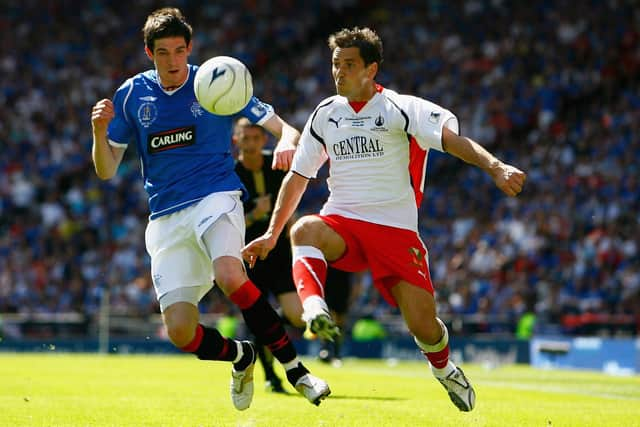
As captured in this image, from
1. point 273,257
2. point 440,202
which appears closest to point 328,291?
point 273,257

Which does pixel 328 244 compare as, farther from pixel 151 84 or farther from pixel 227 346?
pixel 151 84

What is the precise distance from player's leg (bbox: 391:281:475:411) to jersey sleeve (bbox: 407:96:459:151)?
41.2 inches

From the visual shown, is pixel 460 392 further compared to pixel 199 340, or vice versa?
pixel 460 392

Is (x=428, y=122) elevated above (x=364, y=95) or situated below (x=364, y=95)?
below

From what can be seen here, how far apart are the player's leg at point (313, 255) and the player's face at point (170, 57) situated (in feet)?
4.66

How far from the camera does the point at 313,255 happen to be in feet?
25.9

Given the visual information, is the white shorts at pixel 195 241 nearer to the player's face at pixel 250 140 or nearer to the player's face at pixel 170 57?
the player's face at pixel 170 57

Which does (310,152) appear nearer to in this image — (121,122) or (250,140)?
(121,122)

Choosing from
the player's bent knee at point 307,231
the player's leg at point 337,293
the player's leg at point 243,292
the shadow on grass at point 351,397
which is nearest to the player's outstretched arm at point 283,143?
the player's bent knee at point 307,231

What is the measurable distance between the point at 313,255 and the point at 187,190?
1.03m

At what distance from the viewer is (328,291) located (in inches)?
634

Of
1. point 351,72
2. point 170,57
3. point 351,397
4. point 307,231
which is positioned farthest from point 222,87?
point 351,397

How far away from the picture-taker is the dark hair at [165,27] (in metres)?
8.00

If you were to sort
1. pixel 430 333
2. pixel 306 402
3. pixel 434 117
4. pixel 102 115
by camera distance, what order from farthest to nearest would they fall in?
pixel 306 402 < pixel 430 333 < pixel 434 117 < pixel 102 115
